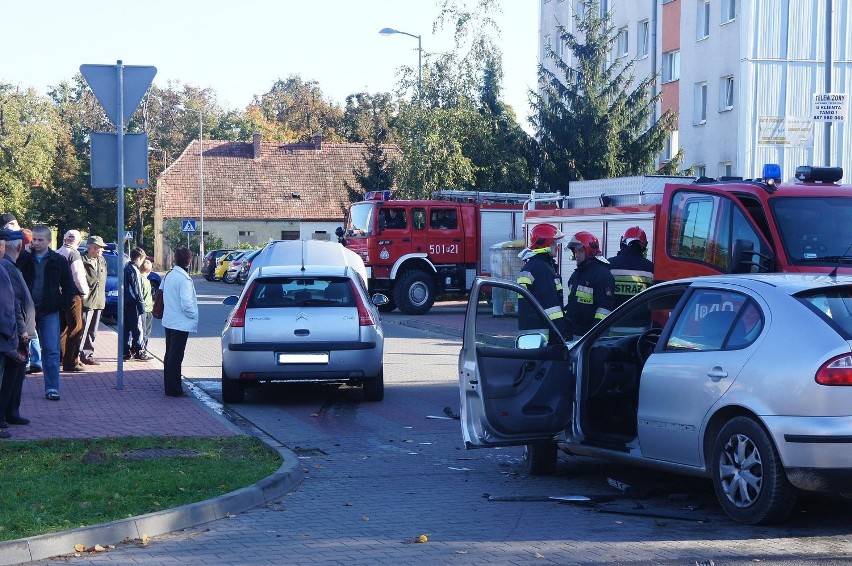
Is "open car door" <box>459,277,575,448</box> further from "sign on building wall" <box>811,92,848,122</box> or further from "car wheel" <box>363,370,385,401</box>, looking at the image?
"sign on building wall" <box>811,92,848,122</box>

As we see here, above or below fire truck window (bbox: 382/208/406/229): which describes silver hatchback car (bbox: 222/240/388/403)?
below

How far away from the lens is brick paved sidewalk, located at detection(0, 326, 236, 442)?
420 inches

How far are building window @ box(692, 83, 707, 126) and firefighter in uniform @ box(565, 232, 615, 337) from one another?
2629cm

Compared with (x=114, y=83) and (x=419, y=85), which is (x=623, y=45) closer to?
(x=419, y=85)

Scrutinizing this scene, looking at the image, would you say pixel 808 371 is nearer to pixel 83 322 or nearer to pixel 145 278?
pixel 83 322

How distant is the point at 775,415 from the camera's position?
22.1 feet

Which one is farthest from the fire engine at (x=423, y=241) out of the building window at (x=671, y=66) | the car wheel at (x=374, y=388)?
the car wheel at (x=374, y=388)

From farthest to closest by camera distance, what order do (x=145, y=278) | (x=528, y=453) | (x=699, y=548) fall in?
(x=145, y=278), (x=528, y=453), (x=699, y=548)

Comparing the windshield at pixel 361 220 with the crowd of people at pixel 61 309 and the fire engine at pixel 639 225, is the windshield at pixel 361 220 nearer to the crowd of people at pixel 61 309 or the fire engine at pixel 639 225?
the fire engine at pixel 639 225

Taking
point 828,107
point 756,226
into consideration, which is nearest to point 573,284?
point 756,226

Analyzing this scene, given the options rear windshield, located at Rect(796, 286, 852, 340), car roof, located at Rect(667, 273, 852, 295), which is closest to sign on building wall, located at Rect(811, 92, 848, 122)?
car roof, located at Rect(667, 273, 852, 295)

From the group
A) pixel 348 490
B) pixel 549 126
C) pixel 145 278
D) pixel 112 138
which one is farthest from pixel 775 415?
pixel 549 126

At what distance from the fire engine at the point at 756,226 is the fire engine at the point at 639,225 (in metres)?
0.01

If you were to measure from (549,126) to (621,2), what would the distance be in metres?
12.4
